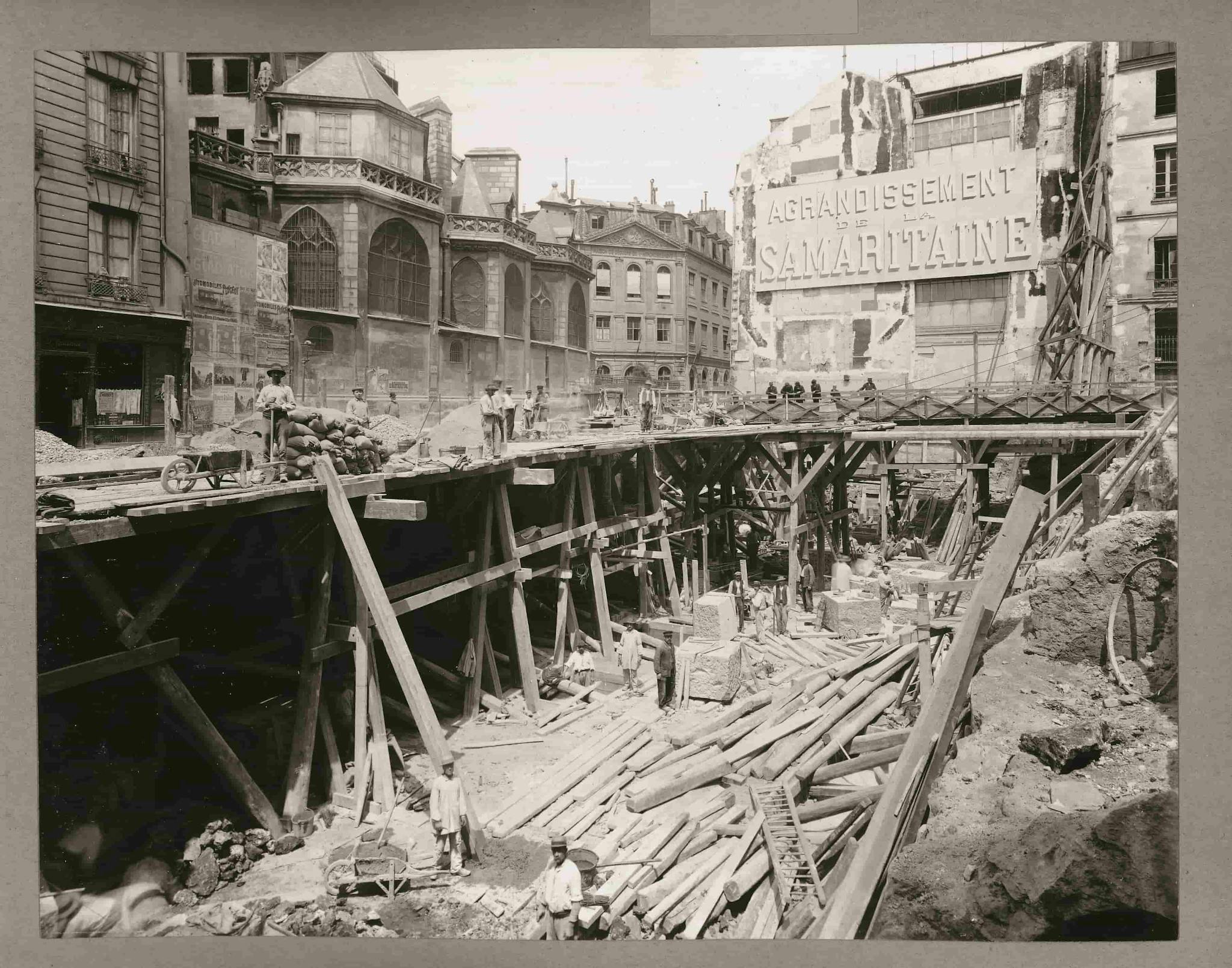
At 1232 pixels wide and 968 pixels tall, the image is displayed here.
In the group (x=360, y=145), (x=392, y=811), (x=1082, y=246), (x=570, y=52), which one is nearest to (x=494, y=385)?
(x=360, y=145)

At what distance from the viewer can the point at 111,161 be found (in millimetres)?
6691

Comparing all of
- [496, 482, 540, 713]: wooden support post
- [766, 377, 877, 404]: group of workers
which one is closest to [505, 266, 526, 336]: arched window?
[496, 482, 540, 713]: wooden support post

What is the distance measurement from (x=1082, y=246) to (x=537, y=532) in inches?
278

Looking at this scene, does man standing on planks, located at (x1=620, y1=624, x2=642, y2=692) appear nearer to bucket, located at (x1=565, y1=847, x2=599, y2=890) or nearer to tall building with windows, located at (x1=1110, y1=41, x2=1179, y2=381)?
bucket, located at (x1=565, y1=847, x2=599, y2=890)

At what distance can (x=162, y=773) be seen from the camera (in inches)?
260

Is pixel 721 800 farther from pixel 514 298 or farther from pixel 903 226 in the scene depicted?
pixel 903 226

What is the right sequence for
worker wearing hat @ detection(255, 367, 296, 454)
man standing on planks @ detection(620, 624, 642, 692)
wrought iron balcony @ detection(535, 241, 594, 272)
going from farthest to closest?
man standing on planks @ detection(620, 624, 642, 692), wrought iron balcony @ detection(535, 241, 594, 272), worker wearing hat @ detection(255, 367, 296, 454)

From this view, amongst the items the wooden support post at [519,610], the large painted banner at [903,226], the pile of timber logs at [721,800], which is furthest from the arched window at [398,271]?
the pile of timber logs at [721,800]

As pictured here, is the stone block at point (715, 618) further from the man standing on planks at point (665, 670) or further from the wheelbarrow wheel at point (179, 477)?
the wheelbarrow wheel at point (179, 477)

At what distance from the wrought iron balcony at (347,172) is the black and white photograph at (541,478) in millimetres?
41

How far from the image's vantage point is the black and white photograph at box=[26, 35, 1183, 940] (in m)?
6.30

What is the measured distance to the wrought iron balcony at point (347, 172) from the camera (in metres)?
7.64

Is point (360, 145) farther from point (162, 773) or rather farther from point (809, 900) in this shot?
point (809, 900)

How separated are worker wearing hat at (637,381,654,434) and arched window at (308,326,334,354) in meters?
3.67
